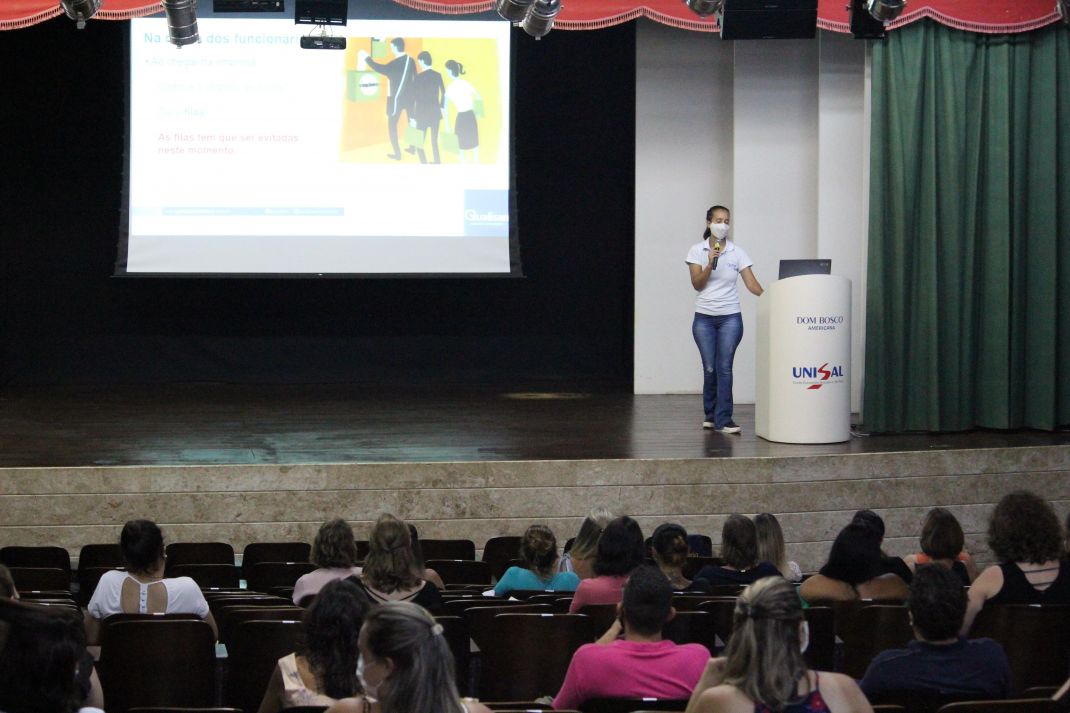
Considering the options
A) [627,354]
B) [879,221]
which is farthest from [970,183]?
[627,354]

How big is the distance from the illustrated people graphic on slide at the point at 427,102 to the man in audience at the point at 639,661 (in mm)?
6409

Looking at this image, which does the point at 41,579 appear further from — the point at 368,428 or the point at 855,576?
the point at 368,428

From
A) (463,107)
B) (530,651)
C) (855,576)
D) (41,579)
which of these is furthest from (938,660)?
(463,107)

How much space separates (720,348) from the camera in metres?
7.57

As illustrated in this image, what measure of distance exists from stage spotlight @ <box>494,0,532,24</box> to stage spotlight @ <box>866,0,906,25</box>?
2103 mm

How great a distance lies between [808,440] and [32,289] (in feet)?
20.6

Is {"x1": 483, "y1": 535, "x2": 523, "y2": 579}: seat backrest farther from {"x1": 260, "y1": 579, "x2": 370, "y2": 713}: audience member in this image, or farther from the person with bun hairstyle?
{"x1": 260, "y1": 579, "x2": 370, "y2": 713}: audience member

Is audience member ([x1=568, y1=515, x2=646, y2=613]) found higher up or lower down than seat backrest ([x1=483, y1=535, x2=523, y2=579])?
higher up

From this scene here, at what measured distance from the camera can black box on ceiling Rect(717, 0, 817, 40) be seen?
297 inches

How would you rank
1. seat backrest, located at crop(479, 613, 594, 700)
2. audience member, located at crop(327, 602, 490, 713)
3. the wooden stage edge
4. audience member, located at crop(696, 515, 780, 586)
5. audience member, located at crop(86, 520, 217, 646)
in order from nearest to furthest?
audience member, located at crop(327, 602, 490, 713) → seat backrest, located at crop(479, 613, 594, 700) → audience member, located at crop(86, 520, 217, 646) → audience member, located at crop(696, 515, 780, 586) → the wooden stage edge

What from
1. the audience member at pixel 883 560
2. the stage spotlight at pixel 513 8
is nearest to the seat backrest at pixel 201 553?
the audience member at pixel 883 560

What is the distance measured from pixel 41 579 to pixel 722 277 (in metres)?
4.39

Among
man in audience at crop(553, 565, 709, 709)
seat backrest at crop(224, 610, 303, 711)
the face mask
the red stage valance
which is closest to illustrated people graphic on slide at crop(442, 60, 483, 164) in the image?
the red stage valance

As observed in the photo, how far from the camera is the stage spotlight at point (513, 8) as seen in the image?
7.43 meters
